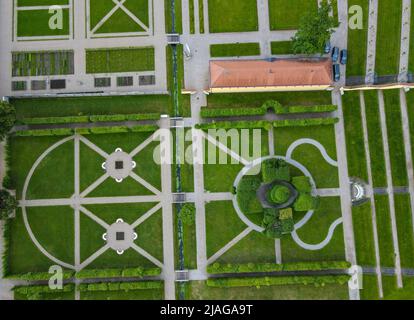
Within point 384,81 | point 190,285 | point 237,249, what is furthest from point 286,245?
point 384,81

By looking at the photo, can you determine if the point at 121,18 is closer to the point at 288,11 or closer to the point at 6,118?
the point at 6,118

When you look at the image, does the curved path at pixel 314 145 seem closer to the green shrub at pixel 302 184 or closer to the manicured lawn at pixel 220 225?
the green shrub at pixel 302 184

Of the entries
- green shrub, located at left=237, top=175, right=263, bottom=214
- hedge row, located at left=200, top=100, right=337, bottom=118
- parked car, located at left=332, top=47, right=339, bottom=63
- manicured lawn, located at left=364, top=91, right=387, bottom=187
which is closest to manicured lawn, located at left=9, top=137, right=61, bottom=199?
hedge row, located at left=200, top=100, right=337, bottom=118

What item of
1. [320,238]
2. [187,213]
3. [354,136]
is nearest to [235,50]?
[354,136]

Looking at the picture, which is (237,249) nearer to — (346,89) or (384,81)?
(346,89)

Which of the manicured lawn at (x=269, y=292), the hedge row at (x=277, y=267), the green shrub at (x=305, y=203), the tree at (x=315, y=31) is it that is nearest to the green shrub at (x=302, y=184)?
the green shrub at (x=305, y=203)

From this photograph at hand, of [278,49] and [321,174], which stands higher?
[278,49]
